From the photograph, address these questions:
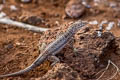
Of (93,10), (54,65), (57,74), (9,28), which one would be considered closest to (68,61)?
(54,65)

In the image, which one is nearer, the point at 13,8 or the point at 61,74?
the point at 61,74

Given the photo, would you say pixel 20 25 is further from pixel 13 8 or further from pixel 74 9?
pixel 74 9

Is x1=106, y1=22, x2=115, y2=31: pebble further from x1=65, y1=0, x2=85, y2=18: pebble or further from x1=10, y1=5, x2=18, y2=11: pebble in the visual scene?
x1=10, y1=5, x2=18, y2=11: pebble

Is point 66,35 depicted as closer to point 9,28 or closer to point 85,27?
point 85,27

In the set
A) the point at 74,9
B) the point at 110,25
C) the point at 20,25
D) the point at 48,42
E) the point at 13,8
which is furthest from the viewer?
the point at 13,8

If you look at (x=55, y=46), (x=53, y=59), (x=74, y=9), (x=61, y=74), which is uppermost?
(x=74, y=9)

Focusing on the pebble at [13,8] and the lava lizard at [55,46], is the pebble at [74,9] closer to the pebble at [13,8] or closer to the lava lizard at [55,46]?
the pebble at [13,8]

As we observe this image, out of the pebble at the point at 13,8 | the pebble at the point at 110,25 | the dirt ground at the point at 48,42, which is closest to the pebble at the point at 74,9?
the dirt ground at the point at 48,42

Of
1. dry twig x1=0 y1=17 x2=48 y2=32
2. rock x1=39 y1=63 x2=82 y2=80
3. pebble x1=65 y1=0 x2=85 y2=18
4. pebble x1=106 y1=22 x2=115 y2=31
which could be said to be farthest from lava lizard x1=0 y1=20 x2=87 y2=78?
pebble x1=65 y1=0 x2=85 y2=18

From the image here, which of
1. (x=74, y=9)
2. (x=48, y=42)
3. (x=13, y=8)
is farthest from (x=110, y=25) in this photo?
(x=13, y=8)
